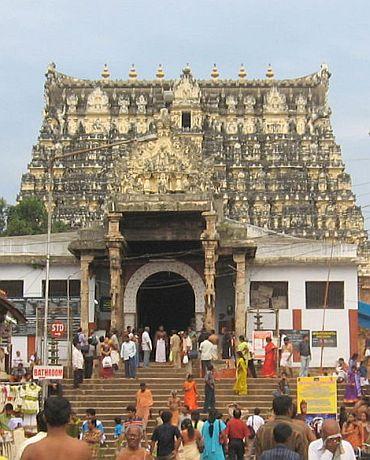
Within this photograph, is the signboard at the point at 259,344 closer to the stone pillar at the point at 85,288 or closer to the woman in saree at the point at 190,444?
the stone pillar at the point at 85,288

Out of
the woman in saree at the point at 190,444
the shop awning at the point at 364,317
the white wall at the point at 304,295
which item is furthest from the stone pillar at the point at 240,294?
the woman in saree at the point at 190,444

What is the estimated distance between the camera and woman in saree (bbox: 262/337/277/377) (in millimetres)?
28750

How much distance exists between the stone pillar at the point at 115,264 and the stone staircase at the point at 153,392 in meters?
4.17

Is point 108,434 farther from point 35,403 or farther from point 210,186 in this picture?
point 210,186

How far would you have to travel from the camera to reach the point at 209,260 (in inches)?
1272

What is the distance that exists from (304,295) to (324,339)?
5.10 feet

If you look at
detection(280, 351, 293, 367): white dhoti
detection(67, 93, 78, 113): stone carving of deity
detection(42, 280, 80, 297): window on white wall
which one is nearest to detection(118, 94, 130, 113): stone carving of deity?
detection(67, 93, 78, 113): stone carving of deity

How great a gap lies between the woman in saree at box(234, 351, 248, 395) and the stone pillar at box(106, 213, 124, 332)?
257 inches

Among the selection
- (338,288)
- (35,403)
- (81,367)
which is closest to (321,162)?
(338,288)

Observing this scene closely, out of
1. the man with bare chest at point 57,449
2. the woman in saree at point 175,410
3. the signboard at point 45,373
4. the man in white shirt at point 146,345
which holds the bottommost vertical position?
the woman in saree at point 175,410

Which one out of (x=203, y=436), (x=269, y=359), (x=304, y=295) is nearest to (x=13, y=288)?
(x=304, y=295)

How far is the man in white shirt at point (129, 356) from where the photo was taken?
92.9ft

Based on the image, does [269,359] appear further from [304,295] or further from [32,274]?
[32,274]

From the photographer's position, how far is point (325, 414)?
67.3ft
